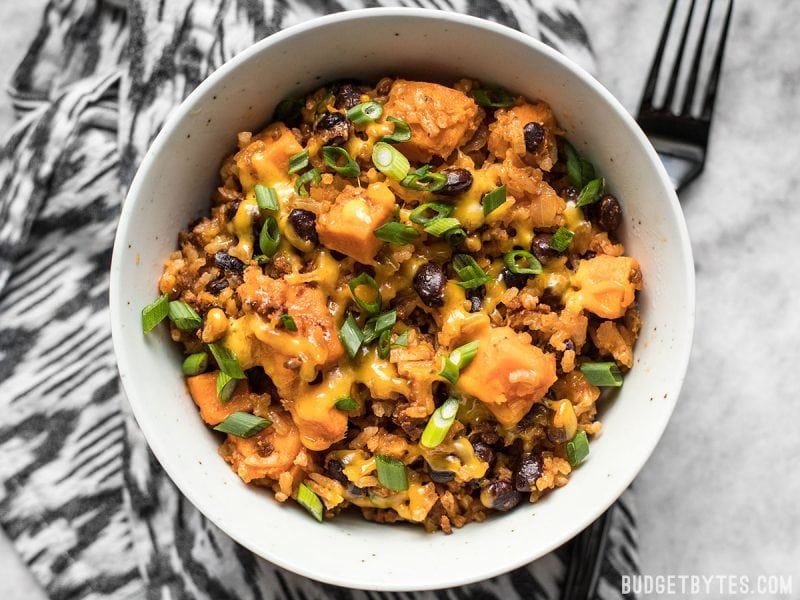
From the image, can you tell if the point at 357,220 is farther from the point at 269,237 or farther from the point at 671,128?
the point at 671,128

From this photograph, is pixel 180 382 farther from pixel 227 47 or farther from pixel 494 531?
pixel 227 47

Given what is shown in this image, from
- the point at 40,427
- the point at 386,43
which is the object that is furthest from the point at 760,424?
the point at 40,427

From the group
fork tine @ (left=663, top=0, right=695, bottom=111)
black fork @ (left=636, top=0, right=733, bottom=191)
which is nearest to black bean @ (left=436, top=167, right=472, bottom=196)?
black fork @ (left=636, top=0, right=733, bottom=191)

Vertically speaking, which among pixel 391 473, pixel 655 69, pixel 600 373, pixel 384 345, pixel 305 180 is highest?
pixel 305 180

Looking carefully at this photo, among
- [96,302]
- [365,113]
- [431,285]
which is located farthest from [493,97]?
[96,302]

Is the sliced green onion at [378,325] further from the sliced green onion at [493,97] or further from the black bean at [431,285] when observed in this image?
the sliced green onion at [493,97]

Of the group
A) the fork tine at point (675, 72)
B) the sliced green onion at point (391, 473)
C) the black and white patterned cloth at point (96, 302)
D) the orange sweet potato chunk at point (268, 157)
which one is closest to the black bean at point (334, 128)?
the orange sweet potato chunk at point (268, 157)
